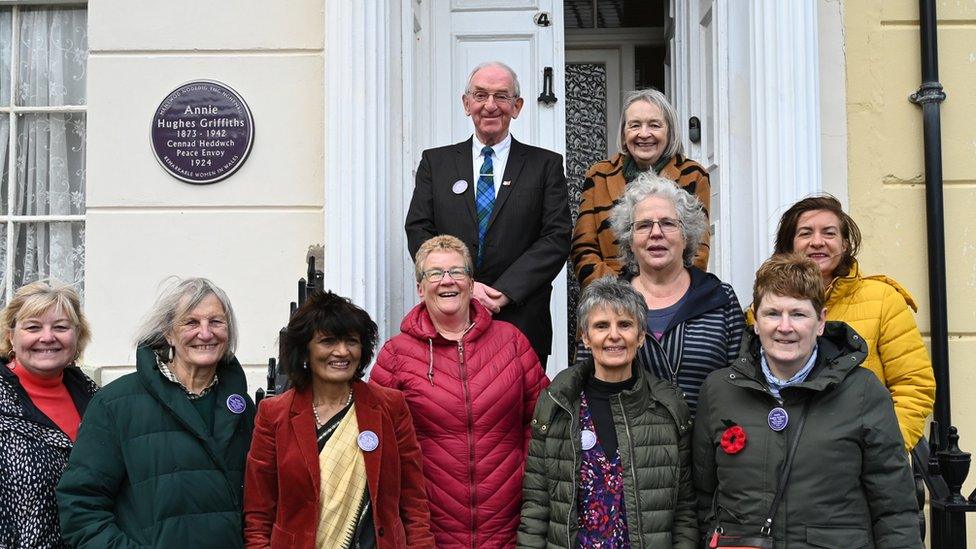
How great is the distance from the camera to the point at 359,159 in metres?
4.58

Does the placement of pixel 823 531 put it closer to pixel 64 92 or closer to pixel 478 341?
pixel 478 341

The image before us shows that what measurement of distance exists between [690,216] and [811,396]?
33.3 inches

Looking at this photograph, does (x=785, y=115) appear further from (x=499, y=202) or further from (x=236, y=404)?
(x=236, y=404)

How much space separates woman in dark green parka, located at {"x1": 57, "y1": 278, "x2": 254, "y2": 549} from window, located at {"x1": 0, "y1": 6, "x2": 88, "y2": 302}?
91.0 inches

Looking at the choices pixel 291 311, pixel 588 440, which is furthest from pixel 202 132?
pixel 588 440

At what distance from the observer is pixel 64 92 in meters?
5.16

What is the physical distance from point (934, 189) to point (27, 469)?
3.89 metres

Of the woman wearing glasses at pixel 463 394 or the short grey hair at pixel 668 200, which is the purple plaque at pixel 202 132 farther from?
the short grey hair at pixel 668 200

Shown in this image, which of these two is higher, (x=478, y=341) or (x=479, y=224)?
(x=479, y=224)

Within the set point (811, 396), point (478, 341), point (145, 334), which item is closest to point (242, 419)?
point (145, 334)

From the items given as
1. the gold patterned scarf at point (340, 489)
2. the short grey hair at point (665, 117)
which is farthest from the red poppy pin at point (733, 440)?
the short grey hair at point (665, 117)

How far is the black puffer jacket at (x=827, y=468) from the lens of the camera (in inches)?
111

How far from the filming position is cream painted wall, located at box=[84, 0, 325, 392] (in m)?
4.80

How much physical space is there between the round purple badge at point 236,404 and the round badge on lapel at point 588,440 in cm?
107
